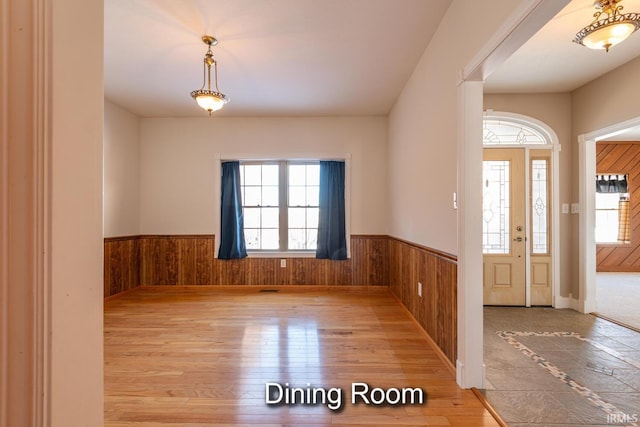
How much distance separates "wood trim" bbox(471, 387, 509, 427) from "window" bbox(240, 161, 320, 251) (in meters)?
3.25

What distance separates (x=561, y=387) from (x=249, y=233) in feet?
13.8

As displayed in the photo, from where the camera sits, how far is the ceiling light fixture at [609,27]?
7.09 ft

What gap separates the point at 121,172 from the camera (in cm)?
457

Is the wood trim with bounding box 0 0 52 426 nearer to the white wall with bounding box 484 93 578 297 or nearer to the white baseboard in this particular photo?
the white wall with bounding box 484 93 578 297

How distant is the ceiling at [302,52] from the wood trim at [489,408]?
2845 millimetres

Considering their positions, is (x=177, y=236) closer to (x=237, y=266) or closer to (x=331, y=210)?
(x=237, y=266)

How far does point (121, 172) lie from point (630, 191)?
32.2 ft

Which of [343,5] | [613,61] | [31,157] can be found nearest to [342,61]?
[343,5]

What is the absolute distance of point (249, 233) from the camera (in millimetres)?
5066

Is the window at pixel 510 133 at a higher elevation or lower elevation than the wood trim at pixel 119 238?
higher

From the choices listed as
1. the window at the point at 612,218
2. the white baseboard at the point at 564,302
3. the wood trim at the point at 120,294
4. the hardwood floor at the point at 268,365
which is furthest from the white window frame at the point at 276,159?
the window at the point at 612,218

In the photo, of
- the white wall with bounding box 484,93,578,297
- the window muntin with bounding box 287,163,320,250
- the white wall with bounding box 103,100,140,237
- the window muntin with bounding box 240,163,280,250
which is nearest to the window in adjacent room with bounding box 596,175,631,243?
the white wall with bounding box 484,93,578,297

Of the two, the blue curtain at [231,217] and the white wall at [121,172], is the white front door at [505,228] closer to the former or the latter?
the blue curtain at [231,217]

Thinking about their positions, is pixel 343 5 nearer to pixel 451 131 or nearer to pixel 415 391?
pixel 451 131
